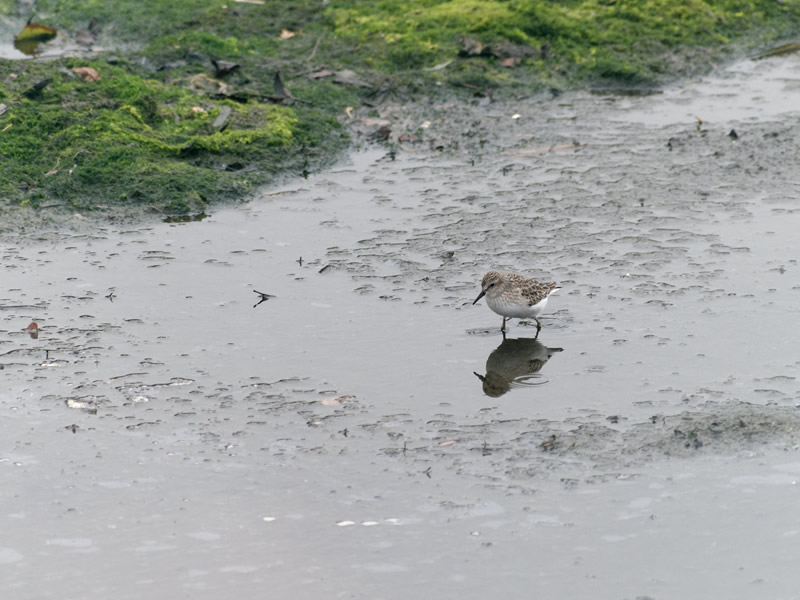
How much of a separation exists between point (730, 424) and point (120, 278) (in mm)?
5443

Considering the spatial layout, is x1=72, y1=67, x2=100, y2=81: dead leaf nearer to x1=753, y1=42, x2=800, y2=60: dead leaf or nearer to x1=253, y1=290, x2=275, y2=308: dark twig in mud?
x1=253, y1=290, x2=275, y2=308: dark twig in mud

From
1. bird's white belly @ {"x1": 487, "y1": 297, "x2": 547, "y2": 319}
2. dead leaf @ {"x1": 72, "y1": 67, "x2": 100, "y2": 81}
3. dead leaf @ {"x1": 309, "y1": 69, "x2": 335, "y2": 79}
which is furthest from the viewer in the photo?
dead leaf @ {"x1": 309, "y1": 69, "x2": 335, "y2": 79}

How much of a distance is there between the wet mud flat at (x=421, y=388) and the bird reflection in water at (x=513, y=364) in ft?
0.09

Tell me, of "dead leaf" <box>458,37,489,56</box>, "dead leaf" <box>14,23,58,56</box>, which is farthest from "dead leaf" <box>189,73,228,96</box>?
"dead leaf" <box>14,23,58,56</box>

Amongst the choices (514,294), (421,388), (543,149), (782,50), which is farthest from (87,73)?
(782,50)

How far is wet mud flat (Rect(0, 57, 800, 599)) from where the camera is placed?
632 centimetres

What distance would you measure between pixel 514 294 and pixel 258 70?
730cm

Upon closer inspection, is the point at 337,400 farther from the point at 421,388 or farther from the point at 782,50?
the point at 782,50

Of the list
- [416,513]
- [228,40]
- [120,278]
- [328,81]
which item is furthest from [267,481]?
[228,40]

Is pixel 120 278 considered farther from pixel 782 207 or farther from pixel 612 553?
pixel 782 207

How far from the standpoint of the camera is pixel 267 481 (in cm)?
704

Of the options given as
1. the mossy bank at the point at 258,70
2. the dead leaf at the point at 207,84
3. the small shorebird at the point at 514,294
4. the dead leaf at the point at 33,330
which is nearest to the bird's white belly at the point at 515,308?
the small shorebird at the point at 514,294

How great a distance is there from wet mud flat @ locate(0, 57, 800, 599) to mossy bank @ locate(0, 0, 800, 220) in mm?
829

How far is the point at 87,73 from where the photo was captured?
44.8 ft
